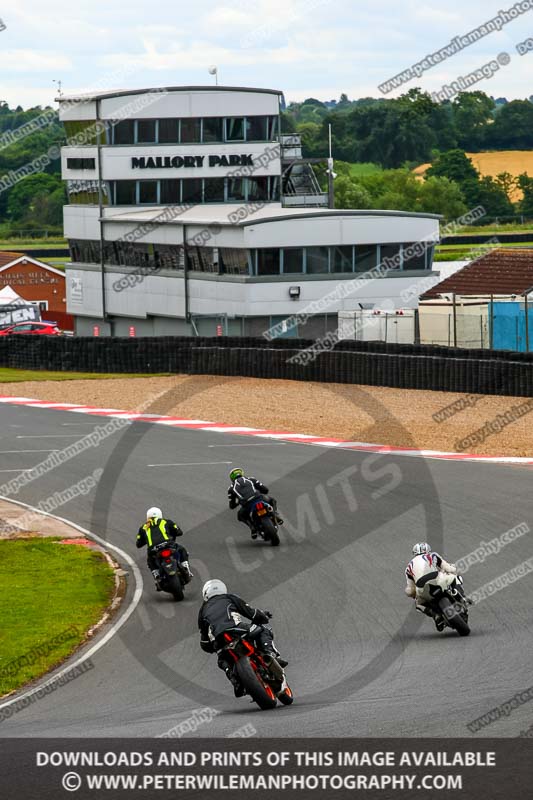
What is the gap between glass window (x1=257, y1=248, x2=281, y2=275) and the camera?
165 ft

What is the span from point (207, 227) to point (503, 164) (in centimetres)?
11560

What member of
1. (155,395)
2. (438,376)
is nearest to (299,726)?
(438,376)

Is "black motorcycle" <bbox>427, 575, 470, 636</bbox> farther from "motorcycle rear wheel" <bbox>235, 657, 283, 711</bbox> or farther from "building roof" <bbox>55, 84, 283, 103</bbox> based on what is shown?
"building roof" <bbox>55, 84, 283, 103</bbox>

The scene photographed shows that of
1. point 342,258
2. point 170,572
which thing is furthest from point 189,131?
point 170,572

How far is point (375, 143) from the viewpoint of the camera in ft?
552

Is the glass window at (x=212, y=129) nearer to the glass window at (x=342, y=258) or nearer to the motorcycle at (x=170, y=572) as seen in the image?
the glass window at (x=342, y=258)

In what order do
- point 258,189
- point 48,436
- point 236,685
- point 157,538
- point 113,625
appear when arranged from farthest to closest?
point 258,189 → point 48,436 → point 157,538 → point 113,625 → point 236,685

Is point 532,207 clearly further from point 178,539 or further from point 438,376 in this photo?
point 178,539

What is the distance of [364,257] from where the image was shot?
52.0m

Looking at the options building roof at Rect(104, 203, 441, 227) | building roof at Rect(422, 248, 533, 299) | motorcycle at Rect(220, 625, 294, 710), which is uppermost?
building roof at Rect(104, 203, 441, 227)

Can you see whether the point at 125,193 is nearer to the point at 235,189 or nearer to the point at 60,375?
the point at 235,189

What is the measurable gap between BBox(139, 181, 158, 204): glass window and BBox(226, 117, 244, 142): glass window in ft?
14.1

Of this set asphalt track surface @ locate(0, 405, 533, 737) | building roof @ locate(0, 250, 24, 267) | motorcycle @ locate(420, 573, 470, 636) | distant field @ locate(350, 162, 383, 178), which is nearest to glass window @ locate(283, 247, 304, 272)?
asphalt track surface @ locate(0, 405, 533, 737)

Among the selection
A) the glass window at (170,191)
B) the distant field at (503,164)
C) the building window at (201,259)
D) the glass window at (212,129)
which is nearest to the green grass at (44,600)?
the building window at (201,259)
